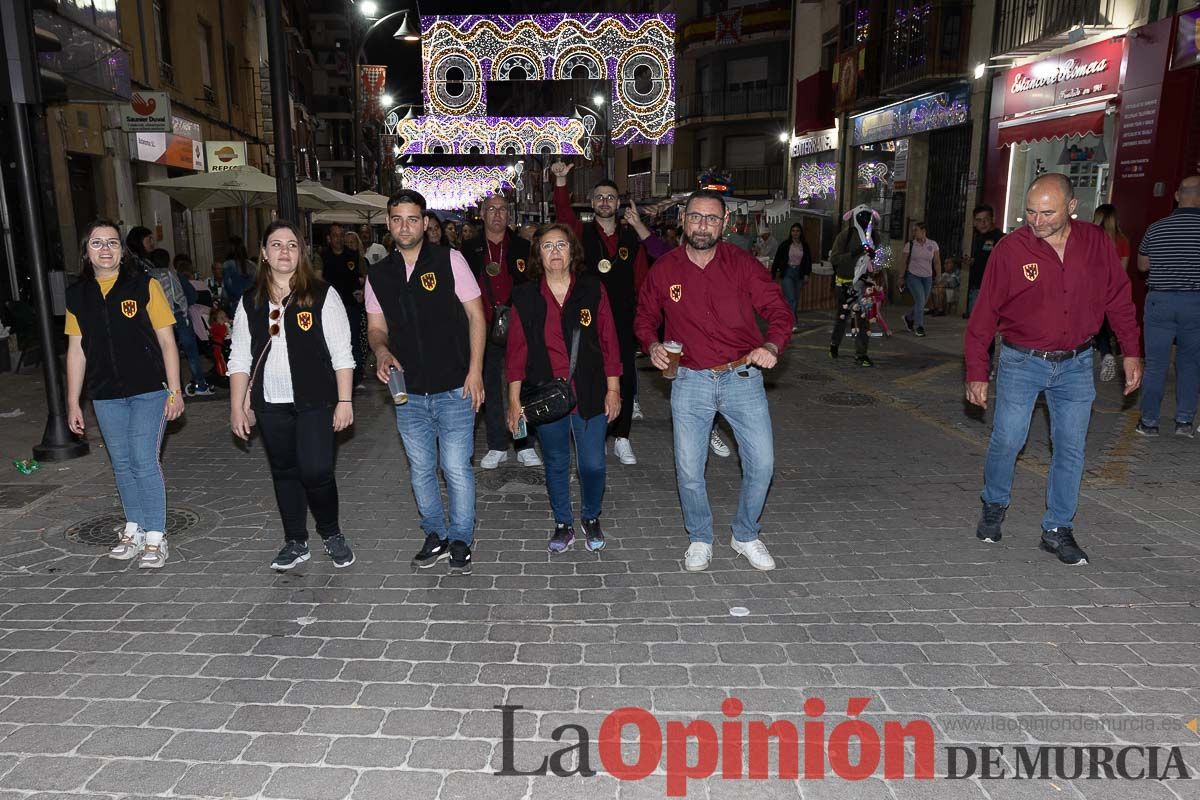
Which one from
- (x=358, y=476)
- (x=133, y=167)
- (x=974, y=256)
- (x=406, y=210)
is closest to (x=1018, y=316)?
(x=406, y=210)

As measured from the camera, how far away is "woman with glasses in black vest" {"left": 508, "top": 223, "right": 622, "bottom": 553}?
484cm

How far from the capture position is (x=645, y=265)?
23.2 ft

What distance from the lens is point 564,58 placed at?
1873 cm

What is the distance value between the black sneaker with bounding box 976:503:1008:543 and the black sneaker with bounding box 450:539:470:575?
3.10 meters

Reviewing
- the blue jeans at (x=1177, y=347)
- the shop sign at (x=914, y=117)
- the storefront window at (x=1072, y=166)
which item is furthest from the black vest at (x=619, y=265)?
the shop sign at (x=914, y=117)

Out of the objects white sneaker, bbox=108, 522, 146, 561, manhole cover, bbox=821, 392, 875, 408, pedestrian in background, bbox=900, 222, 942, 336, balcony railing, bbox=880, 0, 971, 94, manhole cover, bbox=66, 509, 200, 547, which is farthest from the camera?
balcony railing, bbox=880, 0, 971, 94

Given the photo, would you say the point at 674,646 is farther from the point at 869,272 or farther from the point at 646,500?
the point at 869,272

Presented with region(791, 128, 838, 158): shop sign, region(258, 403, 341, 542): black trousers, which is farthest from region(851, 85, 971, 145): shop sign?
region(258, 403, 341, 542): black trousers

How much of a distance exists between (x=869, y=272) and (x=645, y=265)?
6500 mm

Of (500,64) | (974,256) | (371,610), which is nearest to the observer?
(371,610)

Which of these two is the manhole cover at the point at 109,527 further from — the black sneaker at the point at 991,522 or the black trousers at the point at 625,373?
the black sneaker at the point at 991,522

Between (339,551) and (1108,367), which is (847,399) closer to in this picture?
(1108,367)

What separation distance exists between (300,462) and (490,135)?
18558 millimetres

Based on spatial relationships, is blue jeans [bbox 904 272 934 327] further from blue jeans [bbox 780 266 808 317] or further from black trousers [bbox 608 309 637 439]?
black trousers [bbox 608 309 637 439]
